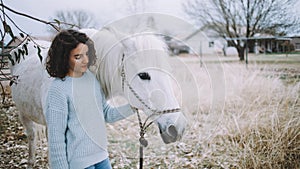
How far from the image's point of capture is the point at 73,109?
88cm

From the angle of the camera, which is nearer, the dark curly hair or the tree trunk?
the dark curly hair

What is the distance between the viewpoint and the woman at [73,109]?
0.86 meters

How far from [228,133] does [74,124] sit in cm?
148

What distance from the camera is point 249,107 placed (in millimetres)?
2324

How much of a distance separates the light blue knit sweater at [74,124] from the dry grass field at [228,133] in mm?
703

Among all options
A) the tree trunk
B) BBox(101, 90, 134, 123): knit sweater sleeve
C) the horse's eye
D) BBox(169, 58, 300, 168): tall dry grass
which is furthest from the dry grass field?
the horse's eye

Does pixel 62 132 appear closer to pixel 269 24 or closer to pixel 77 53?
pixel 77 53

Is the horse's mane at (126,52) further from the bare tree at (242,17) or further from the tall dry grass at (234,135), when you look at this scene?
the bare tree at (242,17)

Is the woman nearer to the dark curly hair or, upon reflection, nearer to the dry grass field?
the dark curly hair

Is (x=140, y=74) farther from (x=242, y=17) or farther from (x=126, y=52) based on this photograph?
(x=242, y=17)

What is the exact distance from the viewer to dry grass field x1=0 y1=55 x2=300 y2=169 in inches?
71.9

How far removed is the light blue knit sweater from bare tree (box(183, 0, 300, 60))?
1316 millimetres

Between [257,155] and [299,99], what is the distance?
0.59m

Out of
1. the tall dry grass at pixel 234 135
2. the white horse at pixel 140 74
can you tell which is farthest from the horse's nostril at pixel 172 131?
the tall dry grass at pixel 234 135
